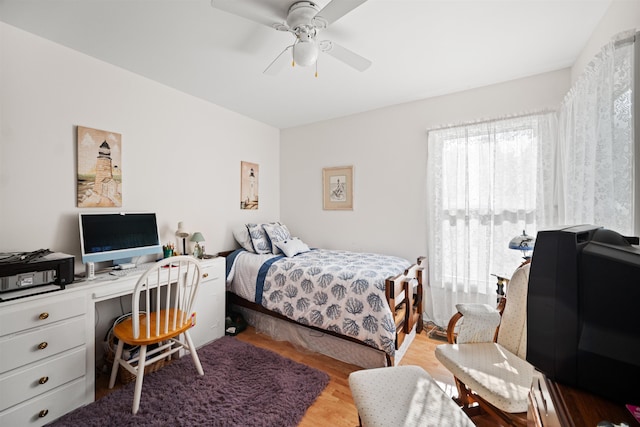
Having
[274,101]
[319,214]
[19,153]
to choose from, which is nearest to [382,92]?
[274,101]

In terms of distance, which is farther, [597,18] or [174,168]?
[174,168]

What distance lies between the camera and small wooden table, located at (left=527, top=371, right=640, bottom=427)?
0.62 m

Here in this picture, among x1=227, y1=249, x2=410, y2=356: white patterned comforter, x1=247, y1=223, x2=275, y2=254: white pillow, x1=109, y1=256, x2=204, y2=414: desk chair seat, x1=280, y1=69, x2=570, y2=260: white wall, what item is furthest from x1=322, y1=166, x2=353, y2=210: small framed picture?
x1=109, y1=256, x2=204, y2=414: desk chair seat

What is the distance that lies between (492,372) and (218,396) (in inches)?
70.3

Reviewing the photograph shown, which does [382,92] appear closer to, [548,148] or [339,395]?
[548,148]

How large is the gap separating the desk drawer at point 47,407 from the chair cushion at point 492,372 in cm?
240

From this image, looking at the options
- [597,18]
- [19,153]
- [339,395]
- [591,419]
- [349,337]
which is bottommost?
[339,395]

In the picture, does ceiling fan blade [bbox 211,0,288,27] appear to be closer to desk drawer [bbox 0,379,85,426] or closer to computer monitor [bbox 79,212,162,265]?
computer monitor [bbox 79,212,162,265]

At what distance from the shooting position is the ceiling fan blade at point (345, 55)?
1.82 meters

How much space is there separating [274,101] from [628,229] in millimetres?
3127

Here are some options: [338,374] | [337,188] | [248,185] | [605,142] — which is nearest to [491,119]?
[605,142]

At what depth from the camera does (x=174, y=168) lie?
2.80 meters

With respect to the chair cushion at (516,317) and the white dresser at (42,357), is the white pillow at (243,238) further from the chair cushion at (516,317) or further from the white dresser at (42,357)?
the chair cushion at (516,317)

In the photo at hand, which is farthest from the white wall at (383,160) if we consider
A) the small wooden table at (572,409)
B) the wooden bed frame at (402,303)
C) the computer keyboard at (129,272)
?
the small wooden table at (572,409)
